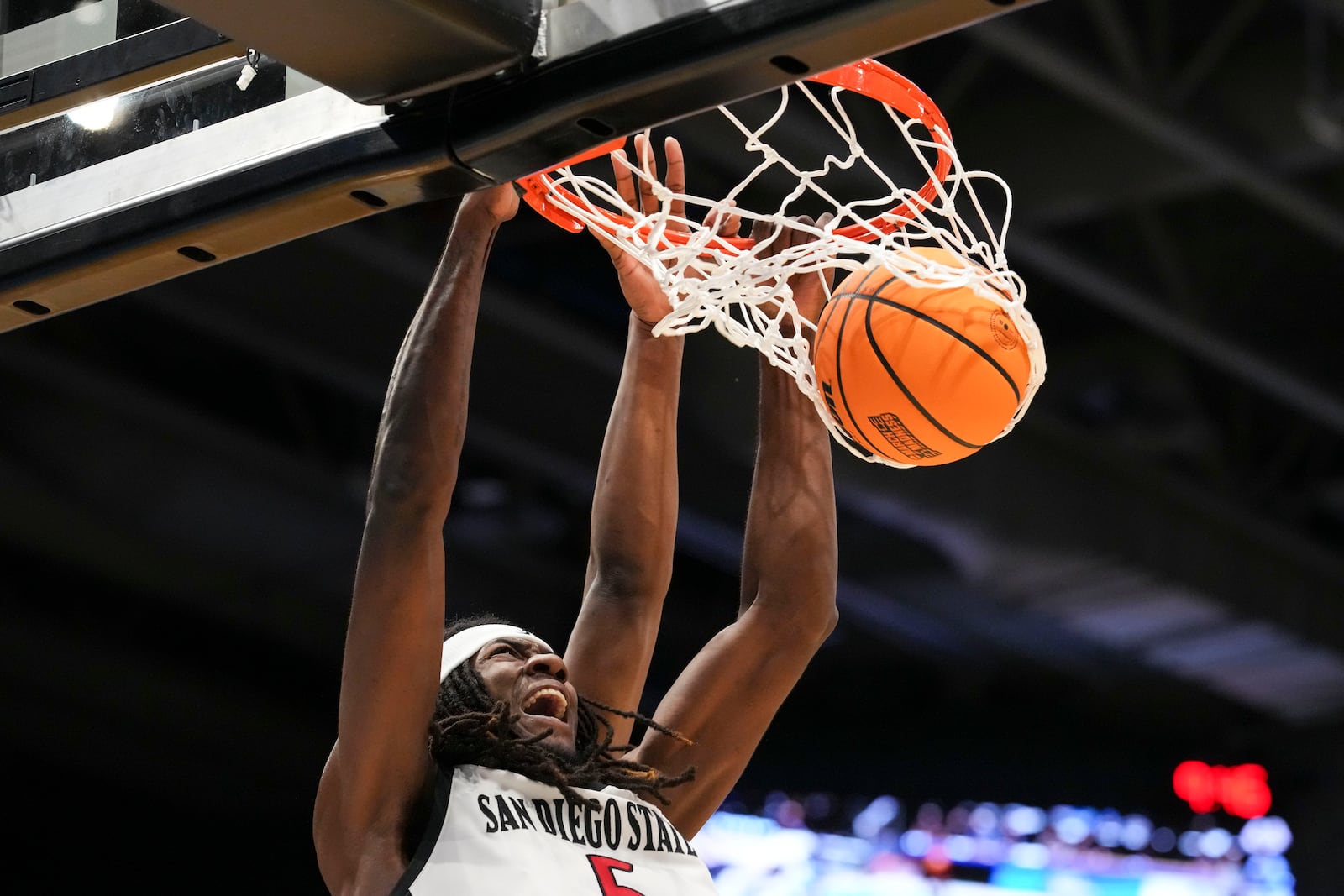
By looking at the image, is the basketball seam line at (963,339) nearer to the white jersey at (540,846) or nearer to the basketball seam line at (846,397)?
the basketball seam line at (846,397)

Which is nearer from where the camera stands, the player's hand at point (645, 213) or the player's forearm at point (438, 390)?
the player's forearm at point (438, 390)

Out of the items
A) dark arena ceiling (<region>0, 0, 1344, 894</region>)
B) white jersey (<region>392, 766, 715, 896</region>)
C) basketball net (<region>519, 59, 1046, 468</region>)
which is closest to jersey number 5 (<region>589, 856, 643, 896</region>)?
white jersey (<region>392, 766, 715, 896</region>)

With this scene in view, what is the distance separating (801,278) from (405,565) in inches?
36.0

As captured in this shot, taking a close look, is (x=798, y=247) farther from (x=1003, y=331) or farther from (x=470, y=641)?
(x=470, y=641)

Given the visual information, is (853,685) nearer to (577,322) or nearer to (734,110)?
(577,322)

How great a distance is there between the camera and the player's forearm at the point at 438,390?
197 cm

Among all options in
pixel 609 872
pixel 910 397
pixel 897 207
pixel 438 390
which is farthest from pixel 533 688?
pixel 897 207

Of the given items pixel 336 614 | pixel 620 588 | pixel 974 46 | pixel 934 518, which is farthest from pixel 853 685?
pixel 620 588

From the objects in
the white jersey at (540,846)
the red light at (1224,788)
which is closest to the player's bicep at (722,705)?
the white jersey at (540,846)

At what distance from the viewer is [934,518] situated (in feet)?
21.6

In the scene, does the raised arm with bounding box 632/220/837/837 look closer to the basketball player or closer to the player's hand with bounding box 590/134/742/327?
the basketball player

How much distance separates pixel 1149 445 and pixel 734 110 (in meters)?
3.15

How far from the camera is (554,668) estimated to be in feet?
7.59

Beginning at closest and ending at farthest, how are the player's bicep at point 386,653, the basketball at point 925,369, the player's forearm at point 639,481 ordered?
the player's bicep at point 386,653
the basketball at point 925,369
the player's forearm at point 639,481
